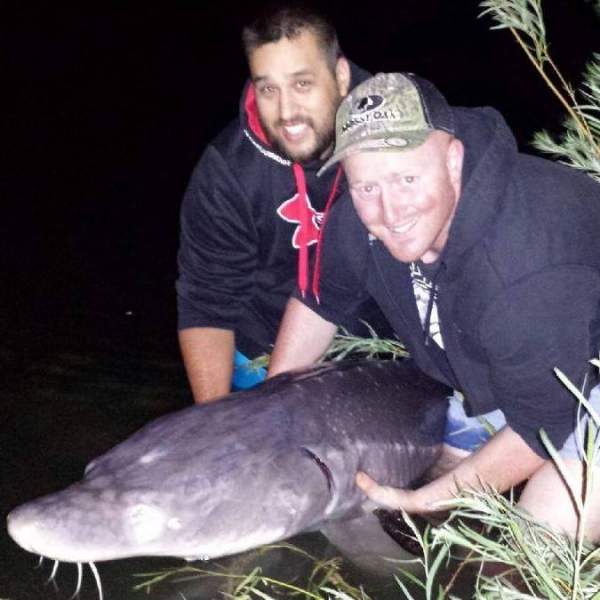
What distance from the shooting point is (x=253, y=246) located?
14.4ft

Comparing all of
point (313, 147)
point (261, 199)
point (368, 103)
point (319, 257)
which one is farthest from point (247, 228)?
point (368, 103)

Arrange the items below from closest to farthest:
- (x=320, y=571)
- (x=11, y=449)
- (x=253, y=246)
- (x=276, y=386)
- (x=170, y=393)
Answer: (x=320, y=571) < (x=276, y=386) < (x=11, y=449) < (x=253, y=246) < (x=170, y=393)

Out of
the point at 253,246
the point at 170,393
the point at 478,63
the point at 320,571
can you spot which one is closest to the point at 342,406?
the point at 320,571

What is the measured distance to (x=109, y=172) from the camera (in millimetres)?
11055

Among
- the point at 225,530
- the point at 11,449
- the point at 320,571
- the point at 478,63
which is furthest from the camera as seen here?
the point at 478,63

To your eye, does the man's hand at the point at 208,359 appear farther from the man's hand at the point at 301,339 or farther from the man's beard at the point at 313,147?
the man's beard at the point at 313,147

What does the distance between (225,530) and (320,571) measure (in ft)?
1.24

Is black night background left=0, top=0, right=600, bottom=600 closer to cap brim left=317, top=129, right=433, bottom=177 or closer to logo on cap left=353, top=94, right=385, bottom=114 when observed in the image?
cap brim left=317, top=129, right=433, bottom=177

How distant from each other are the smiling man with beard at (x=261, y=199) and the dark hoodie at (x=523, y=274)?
102 cm

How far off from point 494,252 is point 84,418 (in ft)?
7.08

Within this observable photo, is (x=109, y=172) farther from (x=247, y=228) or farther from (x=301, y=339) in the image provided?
(x=301, y=339)

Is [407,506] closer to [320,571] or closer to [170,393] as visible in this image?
[320,571]

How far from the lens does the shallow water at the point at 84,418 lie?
2.92 meters

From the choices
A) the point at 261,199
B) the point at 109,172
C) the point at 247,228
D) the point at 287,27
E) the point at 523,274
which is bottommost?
the point at 109,172
